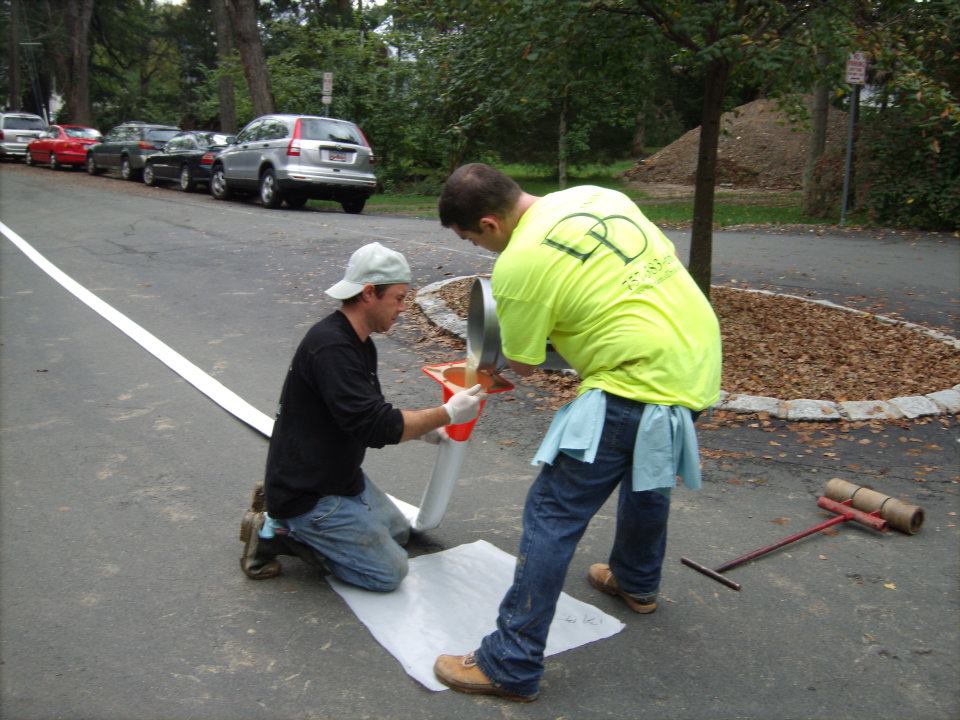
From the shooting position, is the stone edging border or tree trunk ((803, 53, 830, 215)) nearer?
the stone edging border

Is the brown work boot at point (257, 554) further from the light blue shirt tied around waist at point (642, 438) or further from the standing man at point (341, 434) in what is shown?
the light blue shirt tied around waist at point (642, 438)

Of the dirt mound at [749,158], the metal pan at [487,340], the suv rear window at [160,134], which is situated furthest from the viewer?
the dirt mound at [749,158]

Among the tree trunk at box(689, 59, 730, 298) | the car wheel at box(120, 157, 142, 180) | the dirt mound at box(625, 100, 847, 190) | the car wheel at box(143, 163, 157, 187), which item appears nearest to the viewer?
the tree trunk at box(689, 59, 730, 298)

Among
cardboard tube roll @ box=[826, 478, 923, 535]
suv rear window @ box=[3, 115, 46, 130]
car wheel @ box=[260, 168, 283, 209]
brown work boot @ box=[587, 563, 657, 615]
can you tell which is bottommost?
brown work boot @ box=[587, 563, 657, 615]

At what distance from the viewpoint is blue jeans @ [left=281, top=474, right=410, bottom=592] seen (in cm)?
352

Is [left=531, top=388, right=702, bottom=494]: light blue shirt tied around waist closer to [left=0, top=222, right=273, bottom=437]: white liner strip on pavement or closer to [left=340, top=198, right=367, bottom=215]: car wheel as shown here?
[left=0, top=222, right=273, bottom=437]: white liner strip on pavement

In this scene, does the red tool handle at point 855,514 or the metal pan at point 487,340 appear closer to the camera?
the metal pan at point 487,340

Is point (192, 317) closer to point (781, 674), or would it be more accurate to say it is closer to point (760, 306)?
point (760, 306)

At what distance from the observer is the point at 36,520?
409cm

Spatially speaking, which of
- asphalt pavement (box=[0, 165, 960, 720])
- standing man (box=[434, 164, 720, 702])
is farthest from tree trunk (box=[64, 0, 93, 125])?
standing man (box=[434, 164, 720, 702])

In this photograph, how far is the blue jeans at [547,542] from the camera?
289 cm

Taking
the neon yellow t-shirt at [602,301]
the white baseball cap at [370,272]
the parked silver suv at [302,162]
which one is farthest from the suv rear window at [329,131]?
the neon yellow t-shirt at [602,301]

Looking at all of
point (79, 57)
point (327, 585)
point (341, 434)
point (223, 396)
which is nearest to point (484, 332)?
point (341, 434)

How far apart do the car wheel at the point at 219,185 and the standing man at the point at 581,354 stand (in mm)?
16719
